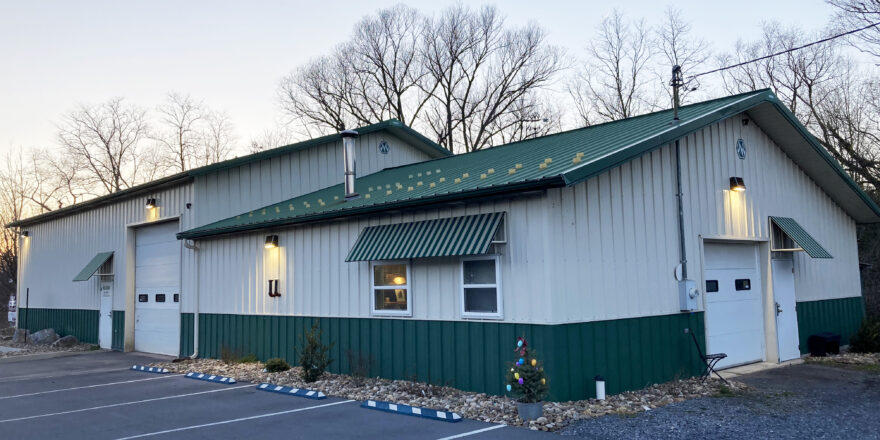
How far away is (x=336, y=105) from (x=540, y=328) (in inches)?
1121

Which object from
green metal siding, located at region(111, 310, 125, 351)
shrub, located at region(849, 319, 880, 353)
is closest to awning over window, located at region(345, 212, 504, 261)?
shrub, located at region(849, 319, 880, 353)

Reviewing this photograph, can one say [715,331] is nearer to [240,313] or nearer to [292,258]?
[292,258]

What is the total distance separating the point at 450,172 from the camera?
1262 centimetres

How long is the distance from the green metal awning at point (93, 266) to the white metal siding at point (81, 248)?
0.21m

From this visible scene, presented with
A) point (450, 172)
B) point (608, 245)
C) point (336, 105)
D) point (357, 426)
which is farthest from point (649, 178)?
point (336, 105)

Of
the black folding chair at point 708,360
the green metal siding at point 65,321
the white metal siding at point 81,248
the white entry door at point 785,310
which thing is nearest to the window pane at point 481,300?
the black folding chair at point 708,360

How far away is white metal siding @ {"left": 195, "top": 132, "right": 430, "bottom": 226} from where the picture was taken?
1574 centimetres

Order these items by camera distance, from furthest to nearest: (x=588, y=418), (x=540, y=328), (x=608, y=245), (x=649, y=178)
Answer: (x=649, y=178) → (x=608, y=245) → (x=540, y=328) → (x=588, y=418)

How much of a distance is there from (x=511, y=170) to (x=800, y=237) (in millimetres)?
6097

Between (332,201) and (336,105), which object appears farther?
(336,105)

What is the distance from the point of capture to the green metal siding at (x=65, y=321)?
19453mm

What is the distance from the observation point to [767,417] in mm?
7871

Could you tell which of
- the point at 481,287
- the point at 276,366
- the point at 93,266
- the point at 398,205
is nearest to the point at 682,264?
the point at 481,287

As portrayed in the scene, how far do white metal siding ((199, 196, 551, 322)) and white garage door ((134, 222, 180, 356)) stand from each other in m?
1.42
